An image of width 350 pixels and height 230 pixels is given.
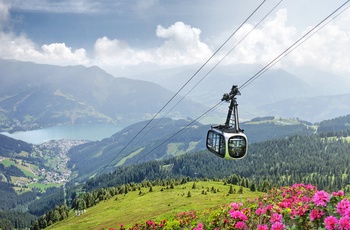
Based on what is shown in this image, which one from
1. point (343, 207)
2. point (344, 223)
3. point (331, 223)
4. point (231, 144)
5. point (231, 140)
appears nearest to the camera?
point (344, 223)

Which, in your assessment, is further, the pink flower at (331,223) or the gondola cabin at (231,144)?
the gondola cabin at (231,144)

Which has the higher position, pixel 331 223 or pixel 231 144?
pixel 231 144

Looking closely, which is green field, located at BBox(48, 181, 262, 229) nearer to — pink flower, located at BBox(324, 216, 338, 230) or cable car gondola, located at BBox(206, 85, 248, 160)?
cable car gondola, located at BBox(206, 85, 248, 160)

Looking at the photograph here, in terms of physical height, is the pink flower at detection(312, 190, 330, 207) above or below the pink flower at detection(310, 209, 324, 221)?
above

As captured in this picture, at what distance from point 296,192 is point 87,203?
121 metres

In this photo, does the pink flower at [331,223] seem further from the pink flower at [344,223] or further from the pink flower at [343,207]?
Result: the pink flower at [343,207]

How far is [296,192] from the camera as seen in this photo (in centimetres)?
1473

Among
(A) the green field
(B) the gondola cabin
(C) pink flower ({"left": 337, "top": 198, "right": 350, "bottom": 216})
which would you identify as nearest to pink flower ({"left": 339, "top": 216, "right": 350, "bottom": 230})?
(C) pink flower ({"left": 337, "top": 198, "right": 350, "bottom": 216})

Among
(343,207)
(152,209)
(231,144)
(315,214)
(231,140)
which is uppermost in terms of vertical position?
(231,140)

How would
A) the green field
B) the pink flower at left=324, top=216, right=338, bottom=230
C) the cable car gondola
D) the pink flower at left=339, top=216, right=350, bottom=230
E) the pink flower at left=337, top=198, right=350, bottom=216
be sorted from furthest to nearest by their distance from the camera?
the green field, the cable car gondola, the pink flower at left=337, top=198, right=350, bottom=216, the pink flower at left=324, top=216, right=338, bottom=230, the pink flower at left=339, top=216, right=350, bottom=230

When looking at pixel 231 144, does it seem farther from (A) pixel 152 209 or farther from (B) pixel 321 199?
(A) pixel 152 209

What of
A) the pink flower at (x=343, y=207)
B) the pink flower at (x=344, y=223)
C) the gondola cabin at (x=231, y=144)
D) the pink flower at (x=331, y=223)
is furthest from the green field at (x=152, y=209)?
the pink flower at (x=344, y=223)

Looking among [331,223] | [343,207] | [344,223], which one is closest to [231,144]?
[343,207]

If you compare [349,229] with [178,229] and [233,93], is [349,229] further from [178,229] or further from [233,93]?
[233,93]
